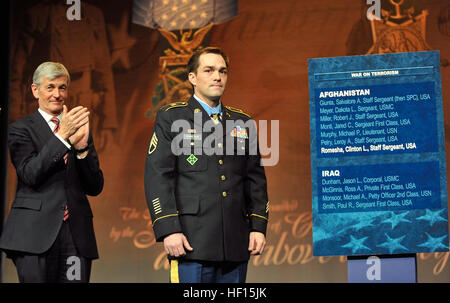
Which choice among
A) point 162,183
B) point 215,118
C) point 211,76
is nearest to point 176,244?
point 162,183

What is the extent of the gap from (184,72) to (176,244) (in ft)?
7.47

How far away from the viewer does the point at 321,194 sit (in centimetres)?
296

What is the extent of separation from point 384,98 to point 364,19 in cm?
156

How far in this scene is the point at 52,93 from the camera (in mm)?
2844

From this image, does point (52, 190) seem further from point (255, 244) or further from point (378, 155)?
point (378, 155)

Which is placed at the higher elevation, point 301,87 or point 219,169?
point 301,87

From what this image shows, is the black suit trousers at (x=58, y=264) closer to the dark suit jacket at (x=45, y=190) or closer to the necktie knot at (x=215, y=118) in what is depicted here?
the dark suit jacket at (x=45, y=190)

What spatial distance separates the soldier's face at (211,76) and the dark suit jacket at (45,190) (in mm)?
574

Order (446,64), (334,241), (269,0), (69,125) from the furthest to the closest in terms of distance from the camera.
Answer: (269,0)
(446,64)
(334,241)
(69,125)

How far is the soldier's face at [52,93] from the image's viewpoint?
284 centimetres

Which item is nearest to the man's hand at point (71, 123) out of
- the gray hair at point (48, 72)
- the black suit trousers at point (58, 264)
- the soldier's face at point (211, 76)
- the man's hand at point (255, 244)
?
the gray hair at point (48, 72)

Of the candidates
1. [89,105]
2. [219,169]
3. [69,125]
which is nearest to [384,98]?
[219,169]

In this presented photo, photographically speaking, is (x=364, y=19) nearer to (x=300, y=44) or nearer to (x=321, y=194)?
(x=300, y=44)

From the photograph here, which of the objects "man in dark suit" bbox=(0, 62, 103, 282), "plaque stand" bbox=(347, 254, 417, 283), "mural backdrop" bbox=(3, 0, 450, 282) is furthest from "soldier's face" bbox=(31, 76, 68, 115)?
"mural backdrop" bbox=(3, 0, 450, 282)
